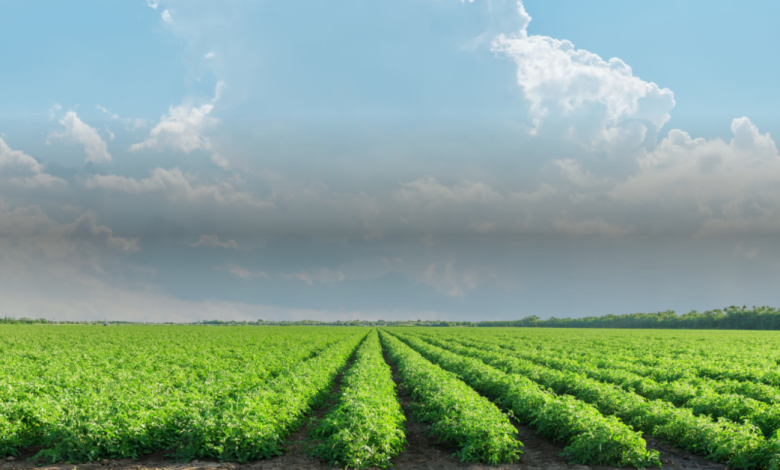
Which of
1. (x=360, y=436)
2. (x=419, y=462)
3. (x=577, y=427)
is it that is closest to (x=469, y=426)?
(x=419, y=462)

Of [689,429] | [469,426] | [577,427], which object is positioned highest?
[469,426]

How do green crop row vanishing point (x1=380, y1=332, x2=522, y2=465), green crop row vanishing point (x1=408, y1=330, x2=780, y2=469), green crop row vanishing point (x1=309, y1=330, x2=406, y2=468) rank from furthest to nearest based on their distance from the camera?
1. green crop row vanishing point (x1=380, y1=332, x2=522, y2=465)
2. green crop row vanishing point (x1=309, y1=330, x2=406, y2=468)
3. green crop row vanishing point (x1=408, y1=330, x2=780, y2=469)

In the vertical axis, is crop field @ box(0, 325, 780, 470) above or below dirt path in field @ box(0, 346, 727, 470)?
above

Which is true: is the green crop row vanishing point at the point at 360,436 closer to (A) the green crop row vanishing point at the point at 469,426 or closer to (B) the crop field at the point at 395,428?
(B) the crop field at the point at 395,428

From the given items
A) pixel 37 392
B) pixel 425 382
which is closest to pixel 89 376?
pixel 37 392

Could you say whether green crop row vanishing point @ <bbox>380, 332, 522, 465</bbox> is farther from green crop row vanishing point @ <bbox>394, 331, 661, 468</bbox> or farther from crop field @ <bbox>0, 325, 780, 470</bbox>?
green crop row vanishing point @ <bbox>394, 331, 661, 468</bbox>

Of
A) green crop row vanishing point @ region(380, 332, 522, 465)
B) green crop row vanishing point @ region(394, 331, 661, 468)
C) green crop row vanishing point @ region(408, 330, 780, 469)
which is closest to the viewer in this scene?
green crop row vanishing point @ region(408, 330, 780, 469)

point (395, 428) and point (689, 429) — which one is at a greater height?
point (395, 428)

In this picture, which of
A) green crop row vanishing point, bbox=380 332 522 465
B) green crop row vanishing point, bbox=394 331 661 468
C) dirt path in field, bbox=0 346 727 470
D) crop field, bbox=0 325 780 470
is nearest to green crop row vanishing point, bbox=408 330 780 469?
crop field, bbox=0 325 780 470

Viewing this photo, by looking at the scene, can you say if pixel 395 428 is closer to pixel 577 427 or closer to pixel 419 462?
pixel 419 462

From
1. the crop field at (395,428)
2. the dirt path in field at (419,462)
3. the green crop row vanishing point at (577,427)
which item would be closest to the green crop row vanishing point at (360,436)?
the crop field at (395,428)

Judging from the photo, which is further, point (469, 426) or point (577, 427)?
point (577, 427)

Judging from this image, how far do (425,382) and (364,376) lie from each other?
2844mm

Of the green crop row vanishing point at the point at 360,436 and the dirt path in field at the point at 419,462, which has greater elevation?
the green crop row vanishing point at the point at 360,436
